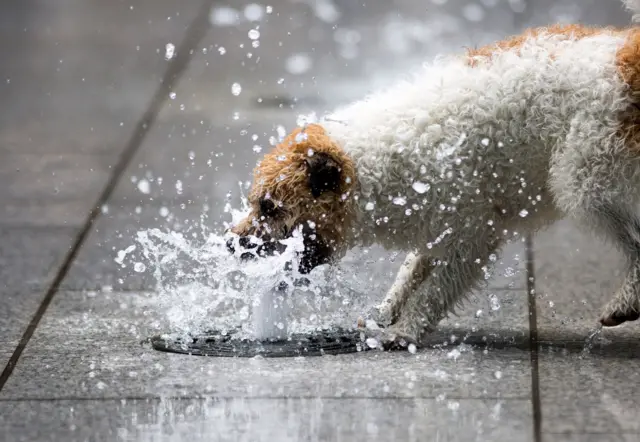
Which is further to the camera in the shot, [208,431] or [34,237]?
[34,237]

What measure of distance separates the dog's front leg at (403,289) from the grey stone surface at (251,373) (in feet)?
1.43

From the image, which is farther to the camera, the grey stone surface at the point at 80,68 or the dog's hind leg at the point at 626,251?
the grey stone surface at the point at 80,68

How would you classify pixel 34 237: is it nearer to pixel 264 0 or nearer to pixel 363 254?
pixel 363 254

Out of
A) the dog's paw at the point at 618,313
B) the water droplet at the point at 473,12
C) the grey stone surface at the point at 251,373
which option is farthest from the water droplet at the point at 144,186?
the water droplet at the point at 473,12

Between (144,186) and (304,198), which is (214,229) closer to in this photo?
(144,186)

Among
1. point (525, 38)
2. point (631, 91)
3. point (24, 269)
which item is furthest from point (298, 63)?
point (631, 91)

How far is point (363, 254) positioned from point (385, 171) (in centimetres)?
165

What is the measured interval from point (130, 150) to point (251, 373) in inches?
157

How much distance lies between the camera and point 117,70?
10.8m

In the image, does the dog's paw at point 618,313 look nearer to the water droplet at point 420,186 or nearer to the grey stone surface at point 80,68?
the water droplet at point 420,186

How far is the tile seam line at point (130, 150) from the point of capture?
5875 millimetres

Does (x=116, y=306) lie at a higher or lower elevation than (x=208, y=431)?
higher

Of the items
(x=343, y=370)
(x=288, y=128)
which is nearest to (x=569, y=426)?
(x=343, y=370)

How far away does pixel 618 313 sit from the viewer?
17.1 ft
